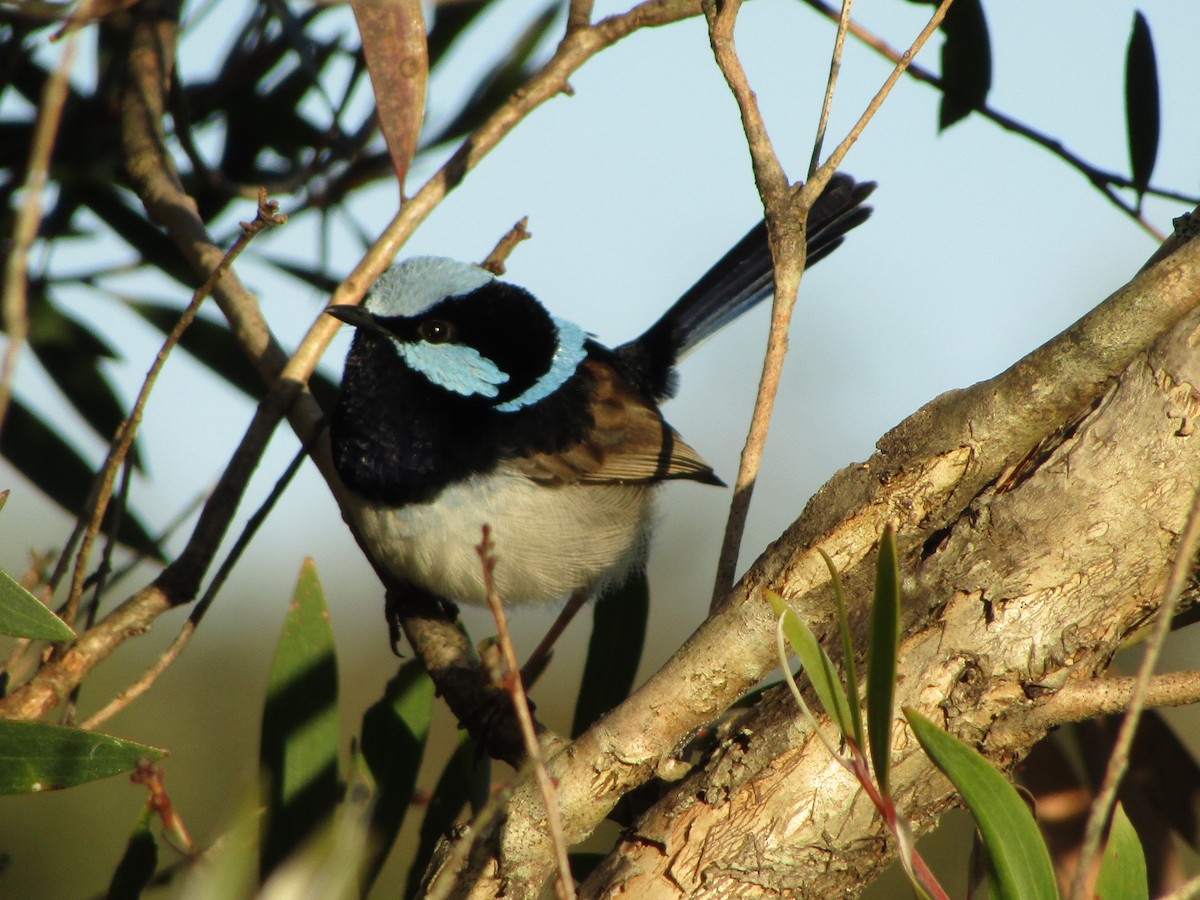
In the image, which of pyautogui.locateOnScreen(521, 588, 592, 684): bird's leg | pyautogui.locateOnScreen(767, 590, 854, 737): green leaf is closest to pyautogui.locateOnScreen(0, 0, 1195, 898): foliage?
pyautogui.locateOnScreen(767, 590, 854, 737): green leaf

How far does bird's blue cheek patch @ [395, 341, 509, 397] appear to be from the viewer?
3250 mm

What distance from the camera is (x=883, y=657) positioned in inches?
51.0

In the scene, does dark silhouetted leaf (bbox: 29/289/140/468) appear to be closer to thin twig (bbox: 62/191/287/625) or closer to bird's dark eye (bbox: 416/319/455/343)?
bird's dark eye (bbox: 416/319/455/343)

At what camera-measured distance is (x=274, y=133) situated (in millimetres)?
3141

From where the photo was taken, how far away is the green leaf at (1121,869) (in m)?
1.49

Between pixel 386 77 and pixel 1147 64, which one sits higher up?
pixel 386 77

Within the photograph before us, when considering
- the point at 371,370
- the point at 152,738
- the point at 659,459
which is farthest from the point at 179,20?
the point at 152,738

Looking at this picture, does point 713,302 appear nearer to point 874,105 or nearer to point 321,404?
point 321,404

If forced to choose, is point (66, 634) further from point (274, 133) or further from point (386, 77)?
point (274, 133)

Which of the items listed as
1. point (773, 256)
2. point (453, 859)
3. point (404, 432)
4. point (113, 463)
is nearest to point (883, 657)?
point (453, 859)

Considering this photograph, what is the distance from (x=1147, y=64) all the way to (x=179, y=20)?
7.32 feet

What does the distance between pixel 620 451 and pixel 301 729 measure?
1.62 metres

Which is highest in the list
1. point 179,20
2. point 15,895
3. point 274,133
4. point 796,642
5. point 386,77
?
point 179,20


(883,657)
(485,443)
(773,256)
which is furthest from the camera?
(485,443)
